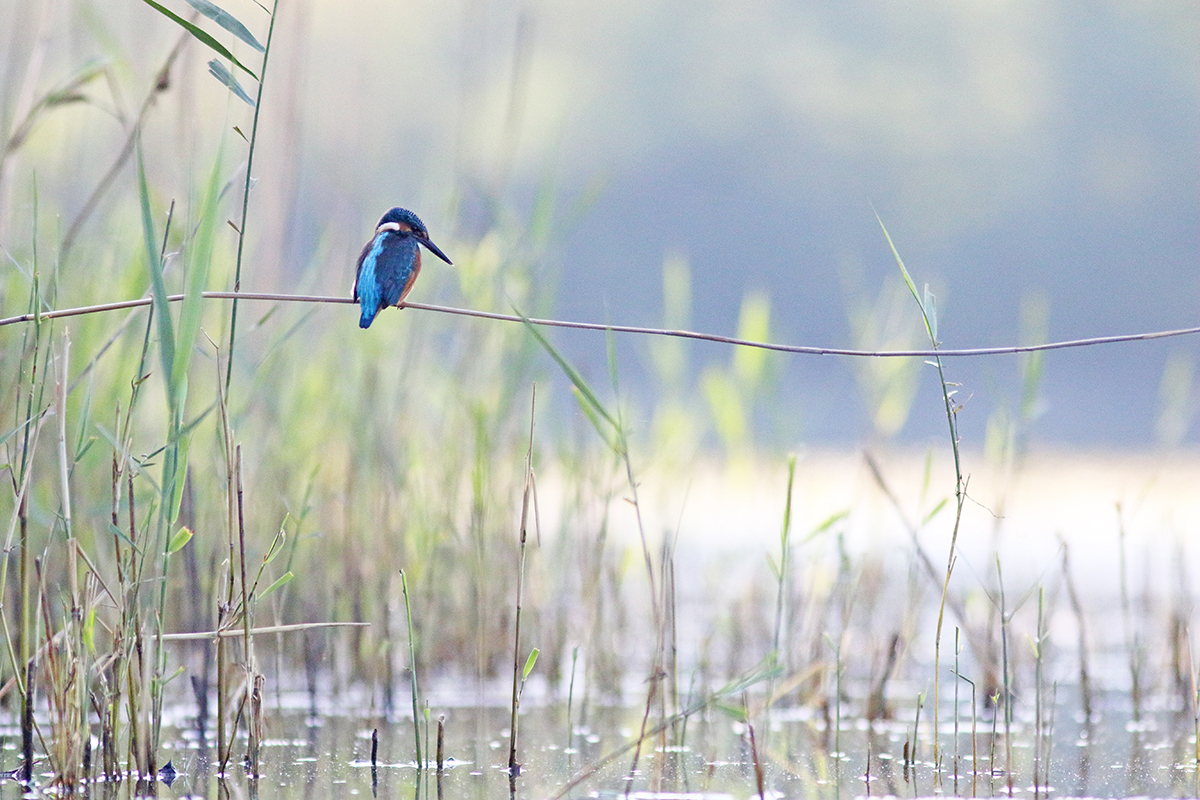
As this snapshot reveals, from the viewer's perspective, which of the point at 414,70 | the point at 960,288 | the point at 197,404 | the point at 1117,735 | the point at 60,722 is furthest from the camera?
the point at 960,288

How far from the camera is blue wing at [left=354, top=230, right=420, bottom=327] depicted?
2248 mm

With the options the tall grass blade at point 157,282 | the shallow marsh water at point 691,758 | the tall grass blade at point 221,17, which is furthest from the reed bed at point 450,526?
the tall grass blade at point 157,282

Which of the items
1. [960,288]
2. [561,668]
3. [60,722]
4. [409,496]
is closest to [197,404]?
[409,496]

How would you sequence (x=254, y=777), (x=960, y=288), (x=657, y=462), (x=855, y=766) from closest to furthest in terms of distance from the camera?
(x=254, y=777), (x=855, y=766), (x=657, y=462), (x=960, y=288)

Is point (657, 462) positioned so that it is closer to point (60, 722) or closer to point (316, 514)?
point (316, 514)

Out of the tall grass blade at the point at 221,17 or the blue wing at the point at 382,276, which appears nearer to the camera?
the tall grass blade at the point at 221,17

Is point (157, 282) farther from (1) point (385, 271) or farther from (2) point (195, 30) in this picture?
(1) point (385, 271)

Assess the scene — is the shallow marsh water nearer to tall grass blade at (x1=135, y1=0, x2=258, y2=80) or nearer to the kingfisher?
the kingfisher

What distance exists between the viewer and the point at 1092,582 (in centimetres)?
477

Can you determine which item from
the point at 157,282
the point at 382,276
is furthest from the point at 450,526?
the point at 157,282

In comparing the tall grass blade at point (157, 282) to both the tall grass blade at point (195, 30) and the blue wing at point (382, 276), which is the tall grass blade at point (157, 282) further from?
the blue wing at point (382, 276)

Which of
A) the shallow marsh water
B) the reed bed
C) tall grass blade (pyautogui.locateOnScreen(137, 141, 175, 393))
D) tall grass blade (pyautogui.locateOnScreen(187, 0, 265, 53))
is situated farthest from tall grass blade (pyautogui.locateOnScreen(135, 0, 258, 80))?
the shallow marsh water

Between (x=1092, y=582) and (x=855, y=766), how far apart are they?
287cm

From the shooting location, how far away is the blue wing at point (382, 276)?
2.25 m
